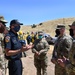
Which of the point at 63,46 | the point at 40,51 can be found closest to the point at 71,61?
the point at 63,46

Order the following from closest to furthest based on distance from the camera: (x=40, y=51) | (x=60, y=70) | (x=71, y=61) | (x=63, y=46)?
(x=71, y=61), (x=63, y=46), (x=60, y=70), (x=40, y=51)

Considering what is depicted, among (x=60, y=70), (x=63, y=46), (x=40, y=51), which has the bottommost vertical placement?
(x=60, y=70)

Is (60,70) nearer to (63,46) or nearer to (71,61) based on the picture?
(63,46)

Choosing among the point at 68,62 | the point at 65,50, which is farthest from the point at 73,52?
the point at 65,50

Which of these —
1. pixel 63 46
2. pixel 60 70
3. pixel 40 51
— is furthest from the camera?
pixel 40 51

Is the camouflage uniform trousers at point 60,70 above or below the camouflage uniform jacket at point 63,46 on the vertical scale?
below

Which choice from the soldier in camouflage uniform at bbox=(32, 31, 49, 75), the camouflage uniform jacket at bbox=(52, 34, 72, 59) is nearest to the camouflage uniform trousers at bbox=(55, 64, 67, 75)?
the camouflage uniform jacket at bbox=(52, 34, 72, 59)

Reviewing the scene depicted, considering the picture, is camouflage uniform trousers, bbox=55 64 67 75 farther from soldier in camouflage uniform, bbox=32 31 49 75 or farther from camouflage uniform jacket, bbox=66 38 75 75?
camouflage uniform jacket, bbox=66 38 75 75

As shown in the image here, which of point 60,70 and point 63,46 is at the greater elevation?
point 63,46

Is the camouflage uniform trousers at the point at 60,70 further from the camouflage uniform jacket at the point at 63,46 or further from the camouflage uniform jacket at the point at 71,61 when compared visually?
the camouflage uniform jacket at the point at 71,61

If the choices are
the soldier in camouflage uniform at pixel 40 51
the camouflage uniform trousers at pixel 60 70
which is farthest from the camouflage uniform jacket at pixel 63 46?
the soldier in camouflage uniform at pixel 40 51

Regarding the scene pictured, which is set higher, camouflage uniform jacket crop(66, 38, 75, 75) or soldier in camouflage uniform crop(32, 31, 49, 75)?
camouflage uniform jacket crop(66, 38, 75, 75)

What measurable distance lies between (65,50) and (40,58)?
9.75 ft

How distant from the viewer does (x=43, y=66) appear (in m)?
10.8
